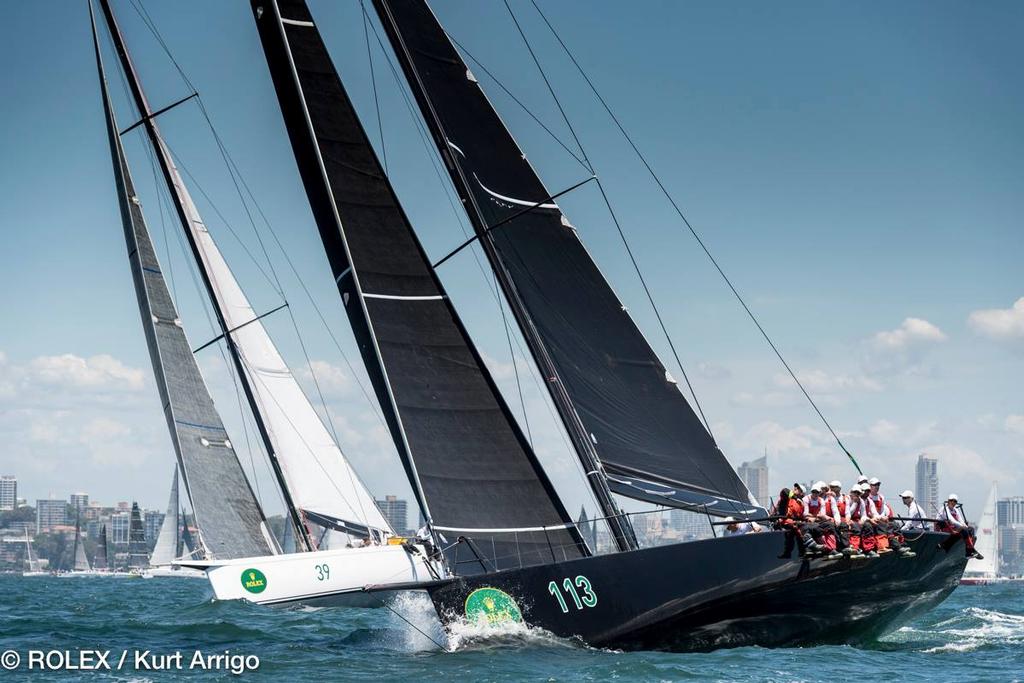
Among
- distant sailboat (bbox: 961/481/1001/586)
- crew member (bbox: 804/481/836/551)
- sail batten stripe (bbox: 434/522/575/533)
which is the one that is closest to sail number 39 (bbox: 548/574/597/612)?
sail batten stripe (bbox: 434/522/575/533)

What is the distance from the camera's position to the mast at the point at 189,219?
23.5 meters

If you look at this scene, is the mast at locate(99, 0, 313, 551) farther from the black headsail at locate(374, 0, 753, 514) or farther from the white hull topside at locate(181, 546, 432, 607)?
the black headsail at locate(374, 0, 753, 514)

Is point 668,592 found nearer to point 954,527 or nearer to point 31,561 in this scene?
point 954,527

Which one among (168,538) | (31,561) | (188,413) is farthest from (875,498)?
(31,561)

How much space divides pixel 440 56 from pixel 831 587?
8121 millimetres

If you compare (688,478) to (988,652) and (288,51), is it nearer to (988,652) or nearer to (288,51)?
(988,652)

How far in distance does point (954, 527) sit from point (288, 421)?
14.5 m

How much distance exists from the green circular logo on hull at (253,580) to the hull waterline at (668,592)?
10.6 feet

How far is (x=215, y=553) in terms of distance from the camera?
23078 mm

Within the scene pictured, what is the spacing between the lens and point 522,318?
1586 cm

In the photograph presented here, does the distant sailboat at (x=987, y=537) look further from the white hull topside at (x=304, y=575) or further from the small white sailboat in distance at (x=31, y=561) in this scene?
Result: the small white sailboat in distance at (x=31, y=561)

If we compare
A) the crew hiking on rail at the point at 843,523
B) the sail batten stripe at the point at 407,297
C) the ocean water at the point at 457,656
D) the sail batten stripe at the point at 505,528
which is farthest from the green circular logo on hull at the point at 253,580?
the crew hiking on rail at the point at 843,523

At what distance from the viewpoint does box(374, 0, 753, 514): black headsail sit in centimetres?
1553

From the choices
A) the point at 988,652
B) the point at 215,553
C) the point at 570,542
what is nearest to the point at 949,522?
the point at 988,652
